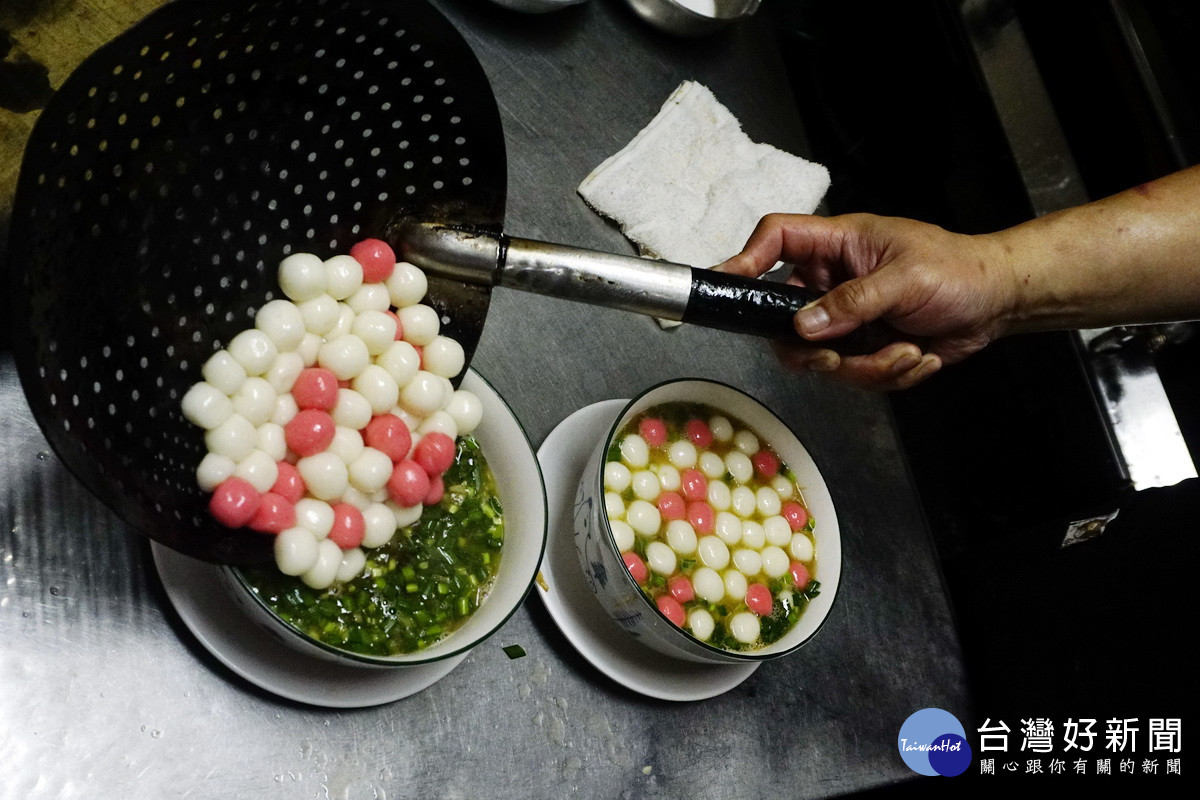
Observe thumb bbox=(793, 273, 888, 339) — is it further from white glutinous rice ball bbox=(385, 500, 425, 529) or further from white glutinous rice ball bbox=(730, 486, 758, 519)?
white glutinous rice ball bbox=(385, 500, 425, 529)

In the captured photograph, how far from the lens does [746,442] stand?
1.10 meters

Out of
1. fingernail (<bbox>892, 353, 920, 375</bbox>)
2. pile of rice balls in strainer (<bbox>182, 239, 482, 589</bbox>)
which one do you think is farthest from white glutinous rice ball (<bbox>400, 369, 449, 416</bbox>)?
fingernail (<bbox>892, 353, 920, 375</bbox>)

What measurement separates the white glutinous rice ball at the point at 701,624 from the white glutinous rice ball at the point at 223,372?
546mm

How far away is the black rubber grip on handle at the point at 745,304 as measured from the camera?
0.87 meters

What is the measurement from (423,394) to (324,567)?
0.59 ft

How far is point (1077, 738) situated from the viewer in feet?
3.93

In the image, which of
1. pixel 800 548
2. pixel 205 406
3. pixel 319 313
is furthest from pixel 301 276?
pixel 800 548

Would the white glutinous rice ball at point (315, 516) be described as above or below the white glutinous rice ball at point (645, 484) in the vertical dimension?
above

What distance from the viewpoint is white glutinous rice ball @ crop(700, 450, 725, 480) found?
107 cm

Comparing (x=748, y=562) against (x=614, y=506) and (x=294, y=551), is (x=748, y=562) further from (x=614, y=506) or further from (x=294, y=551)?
(x=294, y=551)

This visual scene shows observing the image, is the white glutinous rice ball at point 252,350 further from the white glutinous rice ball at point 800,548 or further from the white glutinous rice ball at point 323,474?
the white glutinous rice ball at point 800,548

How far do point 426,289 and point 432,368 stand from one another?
9cm

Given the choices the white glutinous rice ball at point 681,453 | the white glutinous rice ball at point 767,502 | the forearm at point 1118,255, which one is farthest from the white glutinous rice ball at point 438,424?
the forearm at point 1118,255

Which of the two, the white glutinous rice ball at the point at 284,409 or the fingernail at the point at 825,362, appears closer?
the white glutinous rice ball at the point at 284,409
